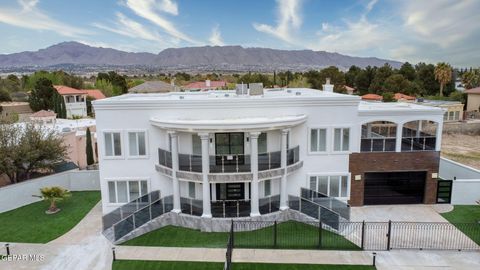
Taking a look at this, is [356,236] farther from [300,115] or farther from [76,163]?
[76,163]

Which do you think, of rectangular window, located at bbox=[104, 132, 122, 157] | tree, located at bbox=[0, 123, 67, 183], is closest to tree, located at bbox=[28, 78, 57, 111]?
tree, located at bbox=[0, 123, 67, 183]

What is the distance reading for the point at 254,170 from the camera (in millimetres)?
17906

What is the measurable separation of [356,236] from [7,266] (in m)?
16.5

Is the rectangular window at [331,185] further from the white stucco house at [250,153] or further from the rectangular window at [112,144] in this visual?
the rectangular window at [112,144]

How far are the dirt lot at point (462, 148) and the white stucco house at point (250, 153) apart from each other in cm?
1870

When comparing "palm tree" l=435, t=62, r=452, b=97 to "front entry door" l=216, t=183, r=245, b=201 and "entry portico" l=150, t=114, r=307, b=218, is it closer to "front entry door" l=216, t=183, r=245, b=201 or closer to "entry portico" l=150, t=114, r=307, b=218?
"entry portico" l=150, t=114, r=307, b=218

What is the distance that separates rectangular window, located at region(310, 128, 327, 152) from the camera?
20000 millimetres

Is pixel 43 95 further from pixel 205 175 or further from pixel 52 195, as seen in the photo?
pixel 205 175

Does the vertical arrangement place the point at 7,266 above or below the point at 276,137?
below

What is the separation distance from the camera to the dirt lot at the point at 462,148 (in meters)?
36.0

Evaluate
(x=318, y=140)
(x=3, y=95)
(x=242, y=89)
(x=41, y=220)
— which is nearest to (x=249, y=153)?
(x=318, y=140)

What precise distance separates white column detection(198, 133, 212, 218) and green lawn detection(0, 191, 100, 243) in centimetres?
792

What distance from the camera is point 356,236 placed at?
57.6 feet

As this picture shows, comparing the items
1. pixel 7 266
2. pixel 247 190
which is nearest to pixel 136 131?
pixel 247 190
